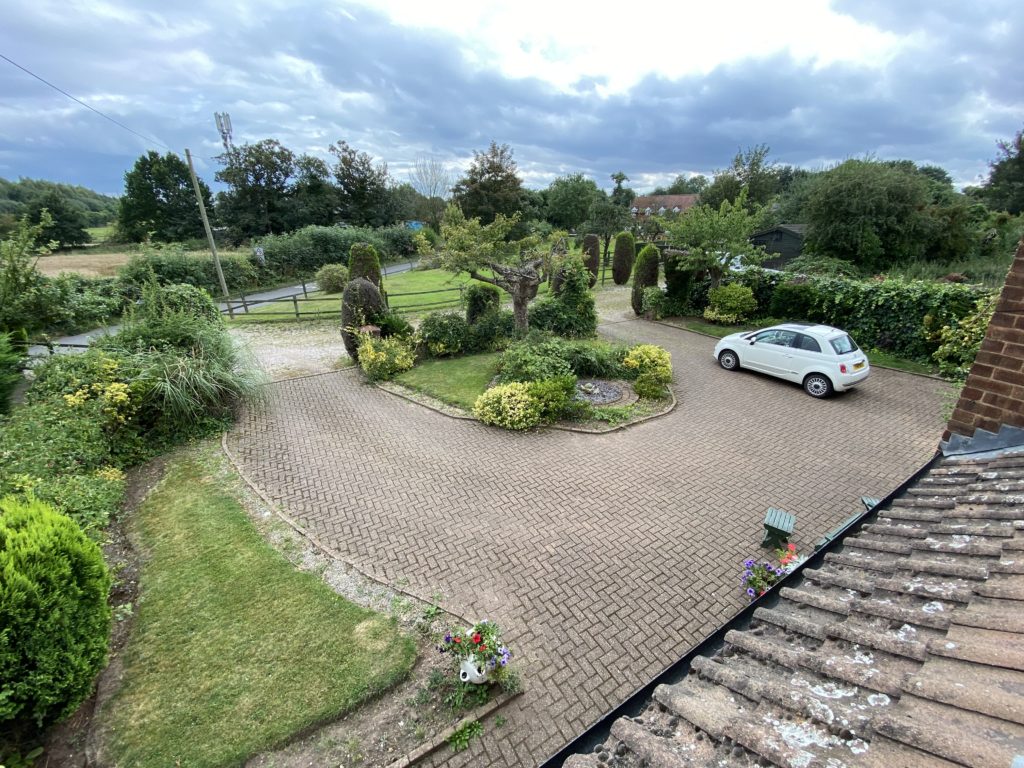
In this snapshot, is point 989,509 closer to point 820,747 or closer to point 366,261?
point 820,747

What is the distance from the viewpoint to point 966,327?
10.8 m

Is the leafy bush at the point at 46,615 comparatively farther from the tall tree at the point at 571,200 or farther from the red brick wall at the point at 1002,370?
the tall tree at the point at 571,200

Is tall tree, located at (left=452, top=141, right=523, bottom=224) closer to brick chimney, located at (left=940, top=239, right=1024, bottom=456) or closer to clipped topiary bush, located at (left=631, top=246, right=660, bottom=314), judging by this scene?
clipped topiary bush, located at (left=631, top=246, right=660, bottom=314)

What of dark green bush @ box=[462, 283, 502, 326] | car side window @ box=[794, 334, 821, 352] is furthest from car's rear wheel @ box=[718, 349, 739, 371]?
dark green bush @ box=[462, 283, 502, 326]

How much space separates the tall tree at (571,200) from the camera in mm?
45500

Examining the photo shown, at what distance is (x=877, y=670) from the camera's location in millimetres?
1756

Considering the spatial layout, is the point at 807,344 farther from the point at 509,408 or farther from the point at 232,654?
the point at 232,654

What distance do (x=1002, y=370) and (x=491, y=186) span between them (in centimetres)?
4056

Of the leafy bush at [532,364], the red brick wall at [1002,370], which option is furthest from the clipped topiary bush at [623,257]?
the red brick wall at [1002,370]

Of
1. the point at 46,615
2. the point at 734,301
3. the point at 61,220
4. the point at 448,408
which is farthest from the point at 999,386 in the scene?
the point at 61,220

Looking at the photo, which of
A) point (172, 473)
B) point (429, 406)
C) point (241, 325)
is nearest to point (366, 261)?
point (241, 325)

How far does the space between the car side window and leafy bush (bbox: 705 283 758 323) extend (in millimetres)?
6136

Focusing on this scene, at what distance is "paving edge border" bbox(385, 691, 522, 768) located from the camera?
3.47m

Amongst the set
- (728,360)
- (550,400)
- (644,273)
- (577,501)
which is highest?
(644,273)
